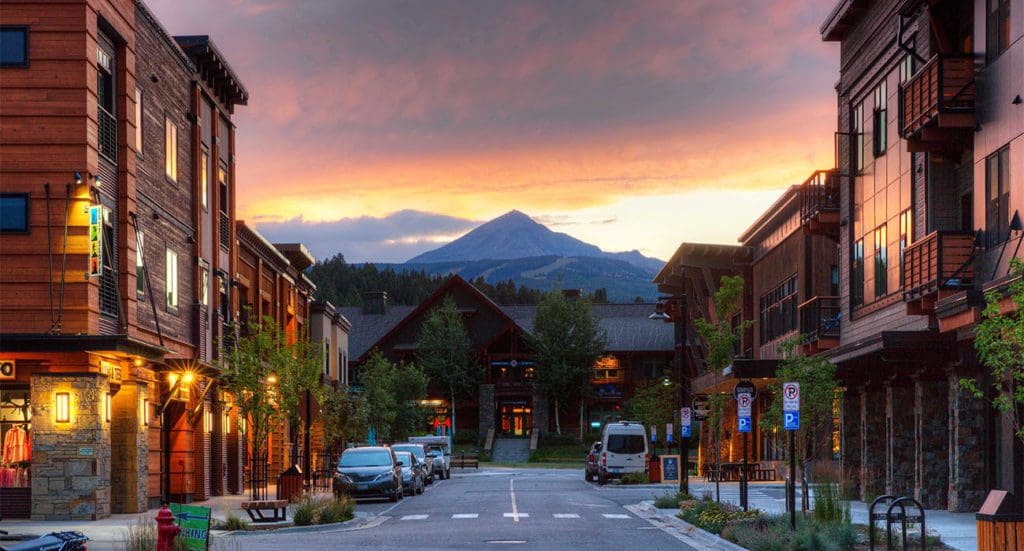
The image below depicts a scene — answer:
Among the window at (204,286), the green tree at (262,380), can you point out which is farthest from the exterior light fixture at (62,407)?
the window at (204,286)

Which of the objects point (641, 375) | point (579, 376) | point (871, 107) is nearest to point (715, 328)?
point (871, 107)

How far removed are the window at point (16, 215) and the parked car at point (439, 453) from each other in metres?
35.0

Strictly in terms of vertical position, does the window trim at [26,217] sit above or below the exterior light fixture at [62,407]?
above

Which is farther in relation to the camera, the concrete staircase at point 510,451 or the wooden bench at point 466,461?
the concrete staircase at point 510,451

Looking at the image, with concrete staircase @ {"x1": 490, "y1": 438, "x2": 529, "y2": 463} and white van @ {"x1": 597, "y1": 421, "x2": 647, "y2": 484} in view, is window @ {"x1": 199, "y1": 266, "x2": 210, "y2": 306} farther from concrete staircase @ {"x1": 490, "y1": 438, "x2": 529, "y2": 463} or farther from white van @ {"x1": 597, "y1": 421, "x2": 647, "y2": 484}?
concrete staircase @ {"x1": 490, "y1": 438, "x2": 529, "y2": 463}

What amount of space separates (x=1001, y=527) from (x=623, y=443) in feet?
144

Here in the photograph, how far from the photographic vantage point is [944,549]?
20984 mm

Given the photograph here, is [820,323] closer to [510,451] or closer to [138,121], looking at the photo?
[138,121]

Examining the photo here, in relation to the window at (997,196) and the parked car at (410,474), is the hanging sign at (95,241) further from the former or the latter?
the window at (997,196)

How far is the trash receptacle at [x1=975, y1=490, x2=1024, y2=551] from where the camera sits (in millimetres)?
13945

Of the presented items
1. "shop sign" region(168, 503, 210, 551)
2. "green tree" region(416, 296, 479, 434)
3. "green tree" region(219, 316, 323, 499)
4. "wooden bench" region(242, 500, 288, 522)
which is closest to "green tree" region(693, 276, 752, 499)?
"green tree" region(219, 316, 323, 499)

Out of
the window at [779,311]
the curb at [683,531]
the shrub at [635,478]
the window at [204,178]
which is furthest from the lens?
the window at [779,311]

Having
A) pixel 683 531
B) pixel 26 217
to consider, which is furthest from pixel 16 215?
pixel 683 531

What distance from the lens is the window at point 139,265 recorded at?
112 feet
